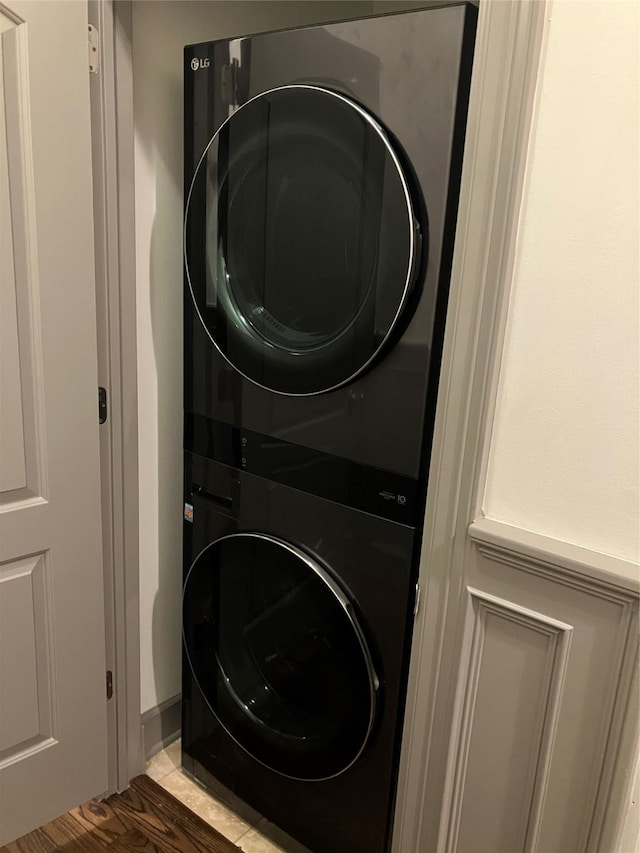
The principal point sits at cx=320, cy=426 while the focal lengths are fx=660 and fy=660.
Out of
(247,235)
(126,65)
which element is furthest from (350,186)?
(126,65)

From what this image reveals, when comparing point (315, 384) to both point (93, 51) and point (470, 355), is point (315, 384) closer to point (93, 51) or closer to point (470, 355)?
point (470, 355)

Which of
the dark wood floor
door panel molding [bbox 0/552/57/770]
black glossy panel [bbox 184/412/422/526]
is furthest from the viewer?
the dark wood floor

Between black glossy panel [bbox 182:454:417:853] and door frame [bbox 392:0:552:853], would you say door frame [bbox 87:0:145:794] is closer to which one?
black glossy panel [bbox 182:454:417:853]

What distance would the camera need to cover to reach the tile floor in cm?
156

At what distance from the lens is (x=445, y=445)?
1.08 meters

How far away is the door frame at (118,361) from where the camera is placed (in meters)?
1.31

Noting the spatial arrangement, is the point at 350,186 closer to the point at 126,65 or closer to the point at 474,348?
the point at 474,348

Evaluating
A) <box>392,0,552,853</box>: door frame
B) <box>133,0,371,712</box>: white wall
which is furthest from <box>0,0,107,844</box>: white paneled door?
<box>392,0,552,853</box>: door frame

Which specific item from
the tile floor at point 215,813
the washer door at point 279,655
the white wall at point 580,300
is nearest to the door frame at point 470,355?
the white wall at point 580,300

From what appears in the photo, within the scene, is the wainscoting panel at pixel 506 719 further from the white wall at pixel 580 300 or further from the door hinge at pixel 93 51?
the door hinge at pixel 93 51

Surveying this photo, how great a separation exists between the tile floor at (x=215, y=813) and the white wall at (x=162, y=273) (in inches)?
6.7

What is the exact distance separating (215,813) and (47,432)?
1035 millimetres

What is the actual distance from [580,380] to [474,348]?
165 millimetres

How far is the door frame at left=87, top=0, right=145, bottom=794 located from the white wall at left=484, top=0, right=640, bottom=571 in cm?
84
